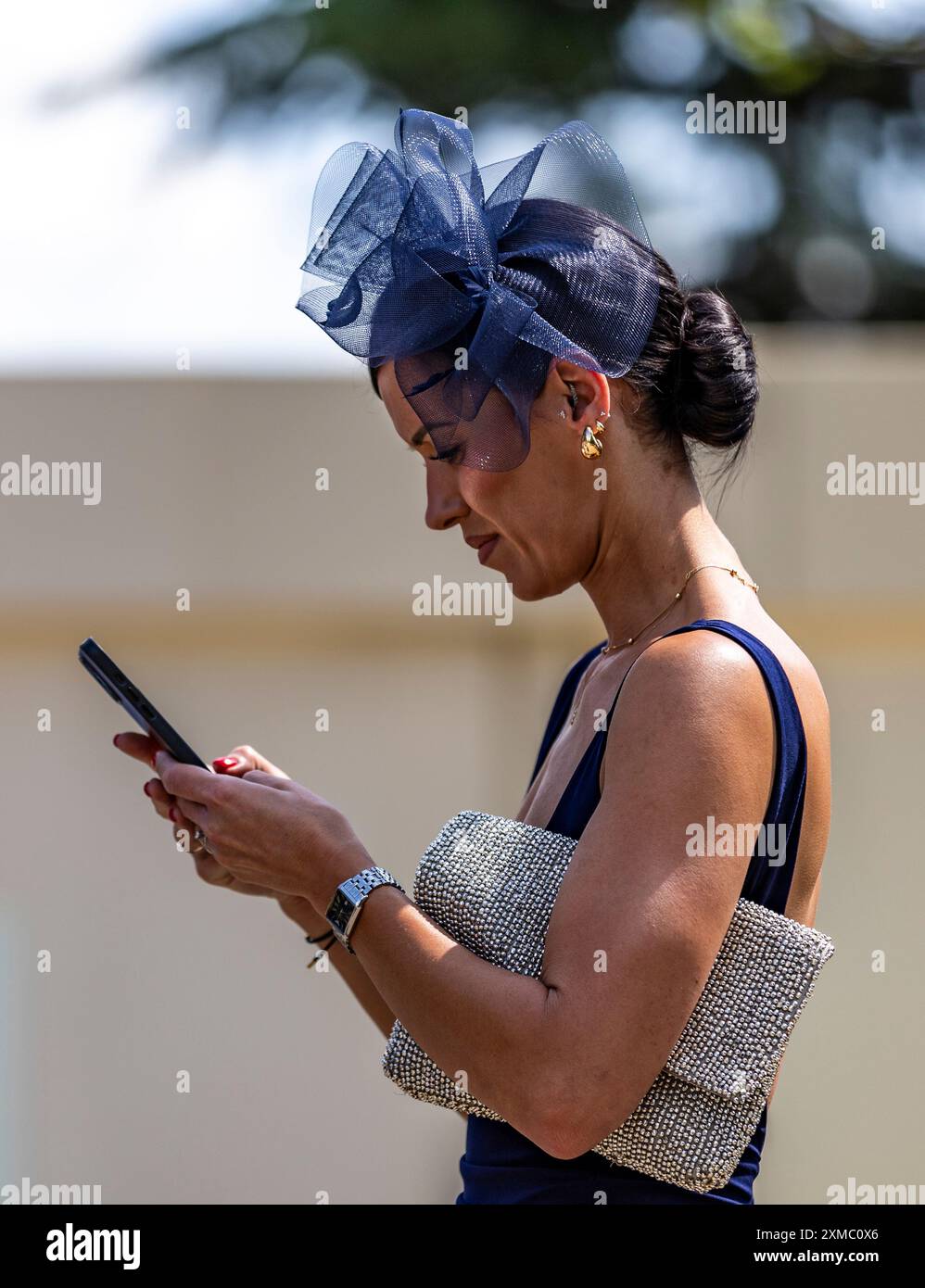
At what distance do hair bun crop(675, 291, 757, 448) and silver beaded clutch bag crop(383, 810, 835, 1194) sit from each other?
1.75 feet

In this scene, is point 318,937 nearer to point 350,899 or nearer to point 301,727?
point 350,899

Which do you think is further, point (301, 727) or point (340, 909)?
point (301, 727)

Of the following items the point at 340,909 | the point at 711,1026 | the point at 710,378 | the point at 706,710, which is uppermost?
the point at 710,378

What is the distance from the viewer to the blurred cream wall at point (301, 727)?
155 inches

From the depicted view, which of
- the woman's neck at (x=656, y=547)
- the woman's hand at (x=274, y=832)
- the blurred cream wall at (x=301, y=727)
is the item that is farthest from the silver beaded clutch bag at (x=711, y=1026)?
the blurred cream wall at (x=301, y=727)

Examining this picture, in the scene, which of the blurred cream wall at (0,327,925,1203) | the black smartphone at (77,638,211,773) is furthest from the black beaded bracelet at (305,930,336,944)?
the blurred cream wall at (0,327,925,1203)

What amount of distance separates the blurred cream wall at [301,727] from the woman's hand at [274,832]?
8.04 ft

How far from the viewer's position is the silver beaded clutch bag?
1.42 meters

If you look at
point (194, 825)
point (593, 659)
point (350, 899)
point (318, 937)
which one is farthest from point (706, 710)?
point (318, 937)

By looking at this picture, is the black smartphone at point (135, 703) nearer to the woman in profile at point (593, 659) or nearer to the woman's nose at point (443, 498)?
the woman in profile at point (593, 659)

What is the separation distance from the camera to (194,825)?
1720 millimetres

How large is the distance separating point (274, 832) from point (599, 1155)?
0.47 meters

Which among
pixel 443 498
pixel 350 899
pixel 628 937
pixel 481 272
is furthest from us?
pixel 443 498

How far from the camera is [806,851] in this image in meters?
1.49
